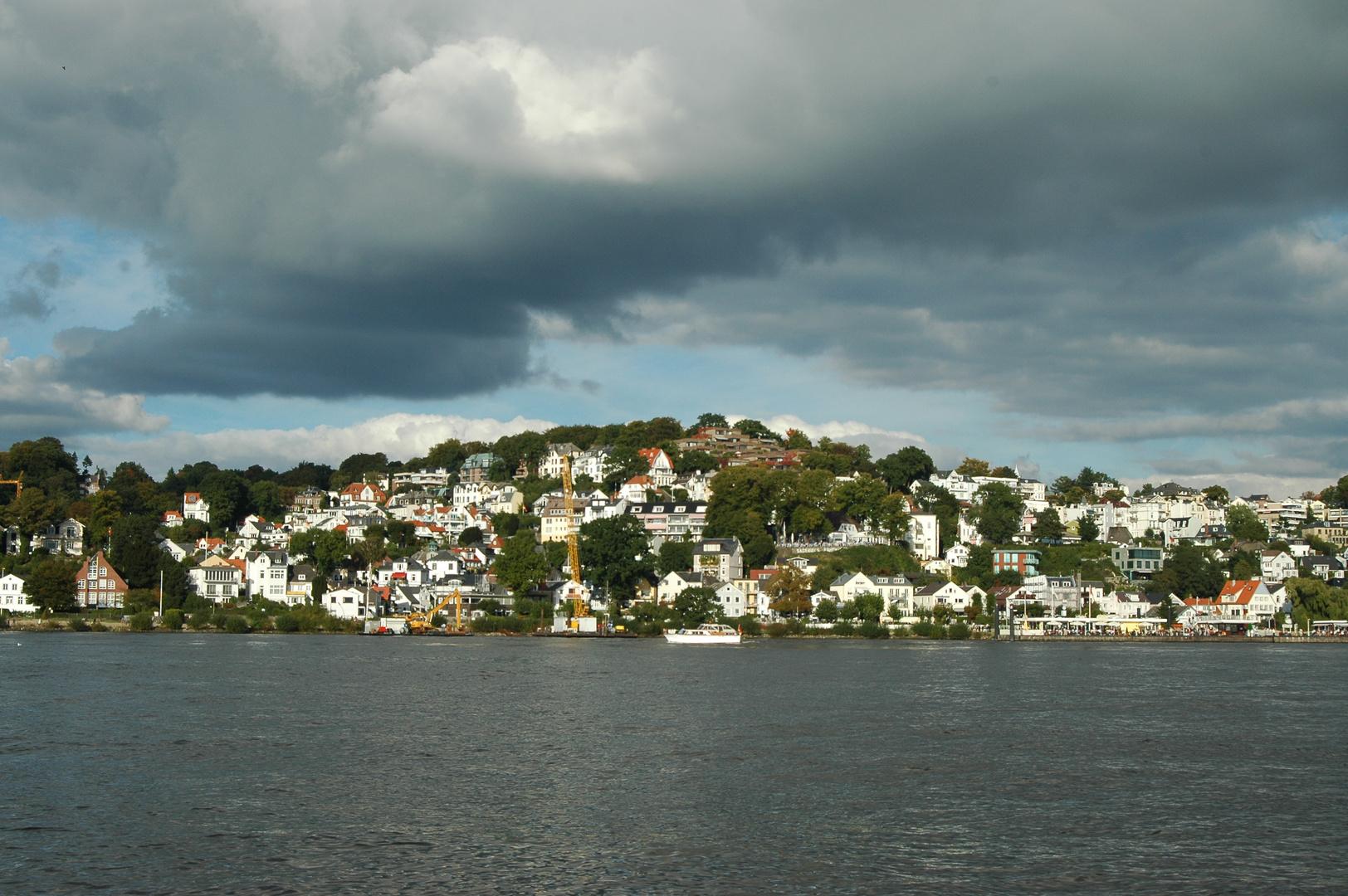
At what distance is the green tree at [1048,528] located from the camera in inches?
5832

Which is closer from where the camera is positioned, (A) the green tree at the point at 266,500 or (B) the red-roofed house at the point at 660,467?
(B) the red-roofed house at the point at 660,467

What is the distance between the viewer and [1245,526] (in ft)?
524

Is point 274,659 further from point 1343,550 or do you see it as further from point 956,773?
point 1343,550

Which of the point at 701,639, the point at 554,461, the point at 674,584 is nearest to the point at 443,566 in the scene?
the point at 674,584

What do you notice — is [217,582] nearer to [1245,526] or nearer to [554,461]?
[554,461]

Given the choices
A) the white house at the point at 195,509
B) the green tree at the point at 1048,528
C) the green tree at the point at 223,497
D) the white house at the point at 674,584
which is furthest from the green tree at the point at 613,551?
the white house at the point at 195,509

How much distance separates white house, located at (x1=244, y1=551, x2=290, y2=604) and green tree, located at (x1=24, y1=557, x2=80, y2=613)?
55.4ft

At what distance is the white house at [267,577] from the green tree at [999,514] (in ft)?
272

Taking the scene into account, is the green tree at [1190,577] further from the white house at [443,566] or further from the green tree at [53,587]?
the green tree at [53,587]

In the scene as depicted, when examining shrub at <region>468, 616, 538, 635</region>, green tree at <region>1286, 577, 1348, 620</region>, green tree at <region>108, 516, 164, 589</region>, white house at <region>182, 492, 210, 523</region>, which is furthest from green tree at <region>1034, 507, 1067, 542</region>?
white house at <region>182, 492, 210, 523</region>

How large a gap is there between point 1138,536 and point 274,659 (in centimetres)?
13300

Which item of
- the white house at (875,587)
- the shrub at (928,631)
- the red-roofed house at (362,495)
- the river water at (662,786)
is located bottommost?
the shrub at (928,631)

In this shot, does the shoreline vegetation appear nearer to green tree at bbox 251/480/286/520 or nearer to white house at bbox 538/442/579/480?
green tree at bbox 251/480/286/520

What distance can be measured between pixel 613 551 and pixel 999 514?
56606 millimetres
